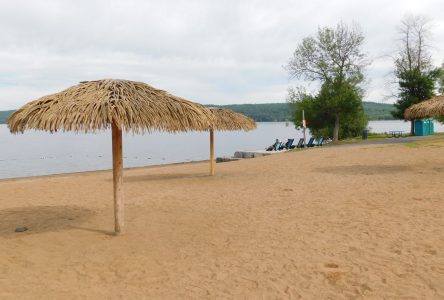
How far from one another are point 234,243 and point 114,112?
9.16ft

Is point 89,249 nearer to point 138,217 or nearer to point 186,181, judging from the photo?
point 138,217

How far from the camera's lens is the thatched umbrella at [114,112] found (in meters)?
5.56

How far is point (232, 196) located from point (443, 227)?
5.04 metres

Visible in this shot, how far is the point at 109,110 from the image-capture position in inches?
217

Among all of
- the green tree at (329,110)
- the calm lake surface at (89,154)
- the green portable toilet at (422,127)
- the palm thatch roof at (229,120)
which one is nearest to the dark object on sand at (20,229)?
the calm lake surface at (89,154)

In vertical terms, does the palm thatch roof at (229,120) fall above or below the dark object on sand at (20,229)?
above

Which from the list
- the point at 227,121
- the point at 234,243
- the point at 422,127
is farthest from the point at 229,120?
the point at 422,127

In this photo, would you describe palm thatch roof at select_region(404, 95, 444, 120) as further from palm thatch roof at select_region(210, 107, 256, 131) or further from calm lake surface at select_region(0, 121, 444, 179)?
calm lake surface at select_region(0, 121, 444, 179)

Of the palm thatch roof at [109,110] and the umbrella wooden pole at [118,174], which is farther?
the umbrella wooden pole at [118,174]

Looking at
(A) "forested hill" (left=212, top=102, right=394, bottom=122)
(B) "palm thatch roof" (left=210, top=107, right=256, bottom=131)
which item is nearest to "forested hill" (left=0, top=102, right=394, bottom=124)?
(A) "forested hill" (left=212, top=102, right=394, bottom=122)

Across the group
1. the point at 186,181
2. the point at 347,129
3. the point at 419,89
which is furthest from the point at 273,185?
the point at 347,129

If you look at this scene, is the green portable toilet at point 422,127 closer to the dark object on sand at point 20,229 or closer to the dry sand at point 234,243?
the dry sand at point 234,243

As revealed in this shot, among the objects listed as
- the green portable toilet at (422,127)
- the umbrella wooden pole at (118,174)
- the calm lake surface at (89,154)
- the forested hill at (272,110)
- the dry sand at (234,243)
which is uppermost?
the forested hill at (272,110)

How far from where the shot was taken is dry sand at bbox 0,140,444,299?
4746 millimetres
